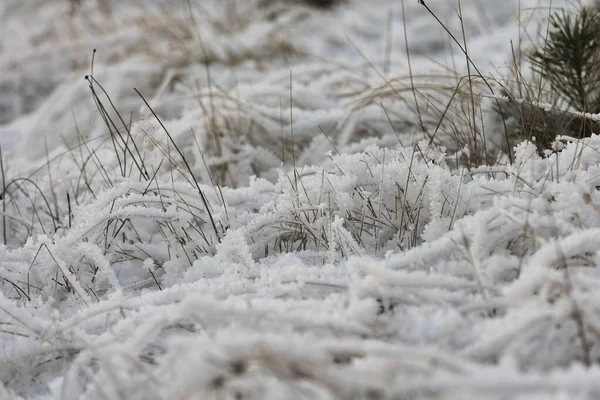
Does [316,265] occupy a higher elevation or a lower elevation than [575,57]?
lower

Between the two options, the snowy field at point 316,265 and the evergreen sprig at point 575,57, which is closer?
the snowy field at point 316,265

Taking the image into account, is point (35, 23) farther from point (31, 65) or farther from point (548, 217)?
point (548, 217)

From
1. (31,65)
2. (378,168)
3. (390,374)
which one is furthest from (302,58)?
(390,374)

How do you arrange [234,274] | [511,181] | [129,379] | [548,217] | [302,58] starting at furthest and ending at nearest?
[302,58]
[511,181]
[234,274]
[548,217]
[129,379]

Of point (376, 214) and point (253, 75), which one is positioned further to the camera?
point (253, 75)

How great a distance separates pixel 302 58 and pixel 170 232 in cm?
246

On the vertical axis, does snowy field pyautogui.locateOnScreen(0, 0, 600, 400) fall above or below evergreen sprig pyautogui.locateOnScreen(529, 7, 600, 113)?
below

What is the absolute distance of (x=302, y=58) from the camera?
3.85m

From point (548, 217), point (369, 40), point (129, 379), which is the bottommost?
point (129, 379)

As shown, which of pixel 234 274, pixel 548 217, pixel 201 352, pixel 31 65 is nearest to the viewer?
pixel 201 352

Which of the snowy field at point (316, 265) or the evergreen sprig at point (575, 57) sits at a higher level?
the evergreen sprig at point (575, 57)

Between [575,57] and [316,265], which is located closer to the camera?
[316,265]

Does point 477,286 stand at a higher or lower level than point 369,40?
lower

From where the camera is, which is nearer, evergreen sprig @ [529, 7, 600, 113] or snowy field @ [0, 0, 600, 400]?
snowy field @ [0, 0, 600, 400]
